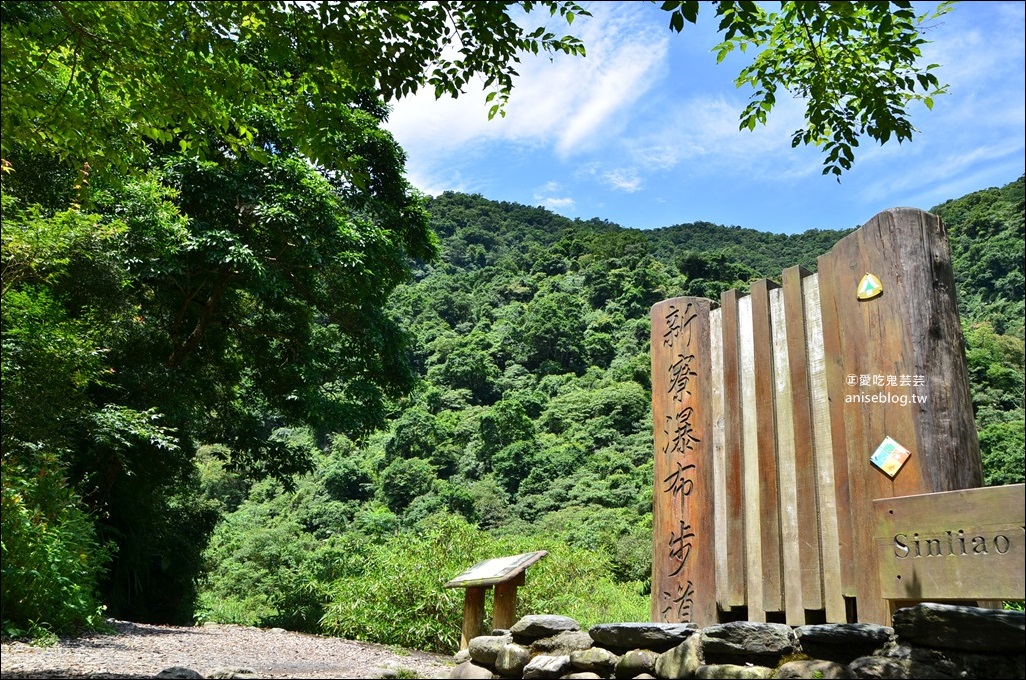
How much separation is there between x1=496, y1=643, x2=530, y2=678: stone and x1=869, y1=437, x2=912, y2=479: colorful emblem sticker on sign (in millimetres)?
2475

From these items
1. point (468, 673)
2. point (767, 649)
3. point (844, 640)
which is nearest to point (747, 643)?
point (767, 649)

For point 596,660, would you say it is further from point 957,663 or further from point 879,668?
point 957,663

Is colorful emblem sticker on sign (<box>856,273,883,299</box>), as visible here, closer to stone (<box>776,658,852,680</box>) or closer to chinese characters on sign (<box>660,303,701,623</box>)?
chinese characters on sign (<box>660,303,701,623</box>)

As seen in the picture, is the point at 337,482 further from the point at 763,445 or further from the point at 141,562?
the point at 763,445

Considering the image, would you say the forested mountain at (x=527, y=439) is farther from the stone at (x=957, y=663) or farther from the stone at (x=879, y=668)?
the stone at (x=957, y=663)

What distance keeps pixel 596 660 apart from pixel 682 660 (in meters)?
0.62

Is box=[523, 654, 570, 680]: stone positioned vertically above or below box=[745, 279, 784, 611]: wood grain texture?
below

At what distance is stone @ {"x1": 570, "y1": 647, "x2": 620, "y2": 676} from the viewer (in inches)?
167

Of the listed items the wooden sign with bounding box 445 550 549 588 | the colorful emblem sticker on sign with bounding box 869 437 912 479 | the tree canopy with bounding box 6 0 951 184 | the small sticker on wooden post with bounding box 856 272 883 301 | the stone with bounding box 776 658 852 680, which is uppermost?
the tree canopy with bounding box 6 0 951 184

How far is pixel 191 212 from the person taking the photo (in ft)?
38.1

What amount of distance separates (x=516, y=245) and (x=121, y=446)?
45384 mm

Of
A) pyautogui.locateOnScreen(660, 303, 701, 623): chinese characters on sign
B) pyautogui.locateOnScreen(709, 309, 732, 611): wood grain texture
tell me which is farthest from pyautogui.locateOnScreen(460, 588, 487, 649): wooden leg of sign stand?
pyautogui.locateOnScreen(709, 309, 732, 611): wood grain texture

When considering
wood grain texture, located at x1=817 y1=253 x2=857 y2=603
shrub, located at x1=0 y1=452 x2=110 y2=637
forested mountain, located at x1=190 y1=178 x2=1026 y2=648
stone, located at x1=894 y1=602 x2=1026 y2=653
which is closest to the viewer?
stone, located at x1=894 y1=602 x2=1026 y2=653

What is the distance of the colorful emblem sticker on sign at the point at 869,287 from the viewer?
12.3 ft
